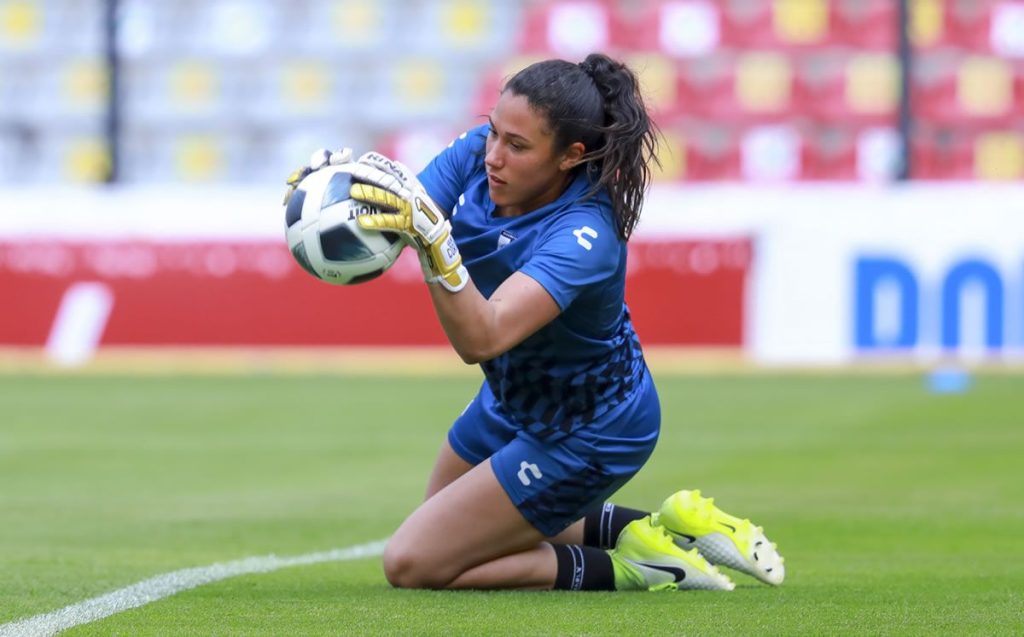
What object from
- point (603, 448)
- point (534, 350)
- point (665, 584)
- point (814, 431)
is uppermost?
point (534, 350)

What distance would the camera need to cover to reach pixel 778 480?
9609 mm

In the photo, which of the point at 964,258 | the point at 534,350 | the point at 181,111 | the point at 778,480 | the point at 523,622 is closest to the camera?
the point at 523,622

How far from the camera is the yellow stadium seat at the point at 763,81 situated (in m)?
23.0

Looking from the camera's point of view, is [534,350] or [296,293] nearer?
[534,350]

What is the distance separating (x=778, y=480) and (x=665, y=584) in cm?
407

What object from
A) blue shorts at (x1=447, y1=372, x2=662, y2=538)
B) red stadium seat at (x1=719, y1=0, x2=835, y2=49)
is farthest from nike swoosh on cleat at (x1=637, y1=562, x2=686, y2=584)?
red stadium seat at (x1=719, y1=0, x2=835, y2=49)

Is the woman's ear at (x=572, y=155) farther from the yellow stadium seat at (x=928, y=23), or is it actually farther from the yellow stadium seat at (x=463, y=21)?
the yellow stadium seat at (x=463, y=21)

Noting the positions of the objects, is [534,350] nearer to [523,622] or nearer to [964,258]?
[523,622]

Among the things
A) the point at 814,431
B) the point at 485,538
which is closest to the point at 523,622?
the point at 485,538

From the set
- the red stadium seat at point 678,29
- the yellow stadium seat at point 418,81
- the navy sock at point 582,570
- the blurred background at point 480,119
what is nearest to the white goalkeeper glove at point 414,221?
the navy sock at point 582,570

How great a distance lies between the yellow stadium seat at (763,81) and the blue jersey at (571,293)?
58.2ft

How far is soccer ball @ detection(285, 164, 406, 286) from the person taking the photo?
4.75 meters

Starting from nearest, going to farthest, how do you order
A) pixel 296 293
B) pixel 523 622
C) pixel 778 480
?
pixel 523 622 < pixel 778 480 < pixel 296 293

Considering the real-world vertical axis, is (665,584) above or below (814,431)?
above
